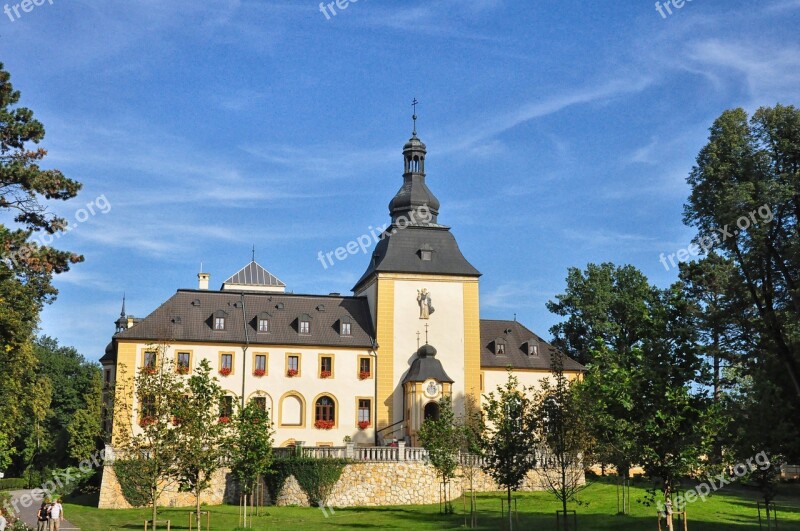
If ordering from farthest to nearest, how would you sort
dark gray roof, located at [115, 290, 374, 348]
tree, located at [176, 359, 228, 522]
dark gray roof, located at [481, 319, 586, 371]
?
dark gray roof, located at [481, 319, 586, 371] → dark gray roof, located at [115, 290, 374, 348] → tree, located at [176, 359, 228, 522]

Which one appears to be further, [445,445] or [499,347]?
[499,347]

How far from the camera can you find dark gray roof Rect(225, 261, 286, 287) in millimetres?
→ 69375

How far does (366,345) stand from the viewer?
56156 millimetres

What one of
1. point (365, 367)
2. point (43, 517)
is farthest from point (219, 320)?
point (43, 517)

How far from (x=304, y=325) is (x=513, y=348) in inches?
544

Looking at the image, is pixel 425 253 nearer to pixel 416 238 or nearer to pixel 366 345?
pixel 416 238

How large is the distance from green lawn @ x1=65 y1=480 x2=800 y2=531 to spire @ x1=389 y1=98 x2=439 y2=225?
20.2 meters

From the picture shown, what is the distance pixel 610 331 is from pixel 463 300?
1114cm

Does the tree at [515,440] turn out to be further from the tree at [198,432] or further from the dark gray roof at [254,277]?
the dark gray roof at [254,277]

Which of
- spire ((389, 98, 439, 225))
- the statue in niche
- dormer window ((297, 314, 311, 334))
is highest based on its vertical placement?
spire ((389, 98, 439, 225))

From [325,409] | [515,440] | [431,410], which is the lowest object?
[515,440]

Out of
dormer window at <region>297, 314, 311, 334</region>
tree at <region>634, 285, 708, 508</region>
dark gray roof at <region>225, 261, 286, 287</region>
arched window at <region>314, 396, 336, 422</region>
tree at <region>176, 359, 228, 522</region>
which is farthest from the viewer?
dark gray roof at <region>225, 261, 286, 287</region>

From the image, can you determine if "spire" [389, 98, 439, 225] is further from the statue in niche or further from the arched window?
the arched window

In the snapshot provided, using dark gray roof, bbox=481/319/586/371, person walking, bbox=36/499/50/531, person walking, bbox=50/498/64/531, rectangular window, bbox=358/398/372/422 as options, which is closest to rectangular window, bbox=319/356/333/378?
rectangular window, bbox=358/398/372/422
